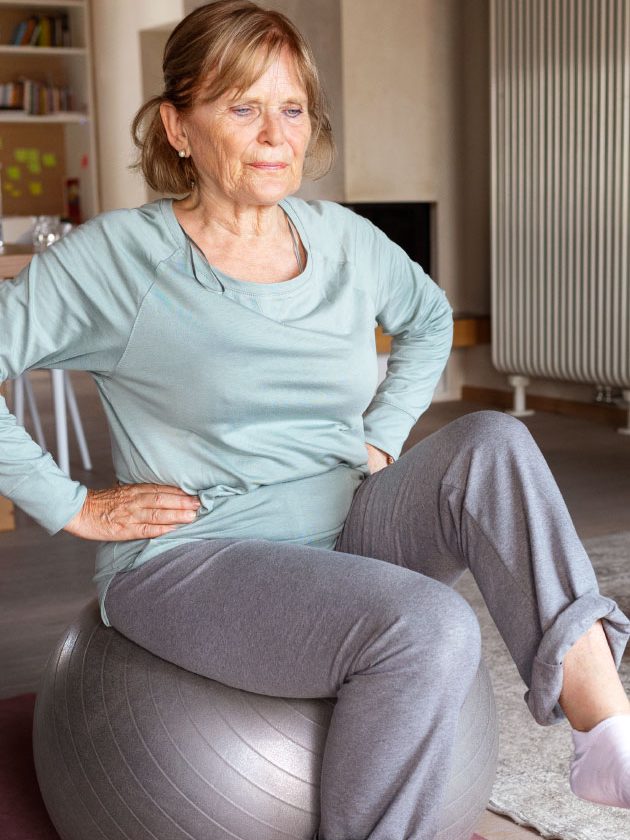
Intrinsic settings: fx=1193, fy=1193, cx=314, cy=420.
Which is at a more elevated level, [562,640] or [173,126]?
[173,126]

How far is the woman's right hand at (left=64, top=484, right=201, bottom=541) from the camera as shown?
1.53 m

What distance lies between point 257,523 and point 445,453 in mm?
269

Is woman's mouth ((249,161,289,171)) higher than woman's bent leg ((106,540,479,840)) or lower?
higher

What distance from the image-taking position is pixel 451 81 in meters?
6.09

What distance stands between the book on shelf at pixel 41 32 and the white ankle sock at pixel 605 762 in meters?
7.67

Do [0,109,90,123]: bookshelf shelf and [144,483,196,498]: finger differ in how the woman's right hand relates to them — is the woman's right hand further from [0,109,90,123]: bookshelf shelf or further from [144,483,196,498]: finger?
[0,109,90,123]: bookshelf shelf

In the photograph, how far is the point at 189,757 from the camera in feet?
4.59

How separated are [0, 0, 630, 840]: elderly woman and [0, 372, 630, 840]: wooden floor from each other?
54 cm

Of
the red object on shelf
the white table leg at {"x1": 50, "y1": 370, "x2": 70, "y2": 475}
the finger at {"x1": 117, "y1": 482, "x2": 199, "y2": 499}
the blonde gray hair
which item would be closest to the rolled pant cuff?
the finger at {"x1": 117, "y1": 482, "x2": 199, "y2": 499}

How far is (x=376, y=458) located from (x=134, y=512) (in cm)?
43

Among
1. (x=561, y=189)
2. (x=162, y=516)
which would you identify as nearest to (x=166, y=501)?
(x=162, y=516)

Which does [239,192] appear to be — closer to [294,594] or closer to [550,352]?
[294,594]

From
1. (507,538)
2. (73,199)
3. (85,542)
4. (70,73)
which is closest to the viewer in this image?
(507,538)

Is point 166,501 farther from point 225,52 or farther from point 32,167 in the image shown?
point 32,167
